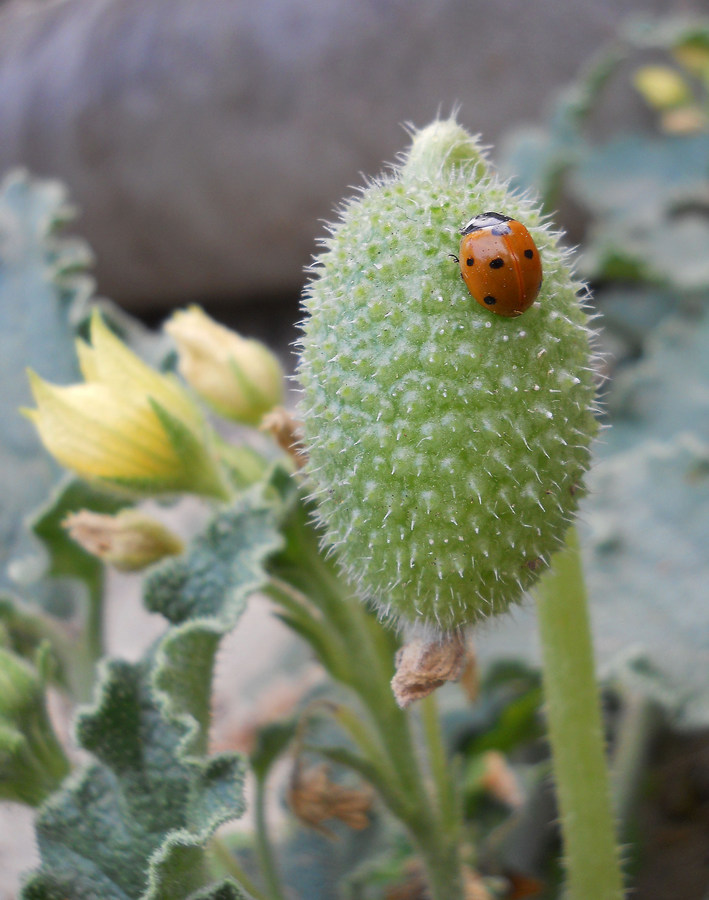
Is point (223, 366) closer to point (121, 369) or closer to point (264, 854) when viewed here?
point (121, 369)

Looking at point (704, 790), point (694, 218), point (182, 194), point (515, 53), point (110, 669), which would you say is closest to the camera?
point (110, 669)

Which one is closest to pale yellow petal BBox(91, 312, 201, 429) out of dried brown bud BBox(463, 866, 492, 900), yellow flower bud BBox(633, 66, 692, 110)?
dried brown bud BBox(463, 866, 492, 900)

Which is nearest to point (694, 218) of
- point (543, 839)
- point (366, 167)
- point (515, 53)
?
point (515, 53)

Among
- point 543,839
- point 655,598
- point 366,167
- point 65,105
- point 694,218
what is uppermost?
point 65,105

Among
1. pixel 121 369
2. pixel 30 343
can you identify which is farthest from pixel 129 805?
pixel 30 343

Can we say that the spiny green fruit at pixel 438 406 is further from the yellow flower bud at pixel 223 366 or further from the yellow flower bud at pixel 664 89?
the yellow flower bud at pixel 664 89

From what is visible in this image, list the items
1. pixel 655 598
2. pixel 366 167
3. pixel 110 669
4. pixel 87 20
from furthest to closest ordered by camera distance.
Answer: pixel 87 20 < pixel 366 167 < pixel 655 598 < pixel 110 669

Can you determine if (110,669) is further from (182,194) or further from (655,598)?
(182,194)
